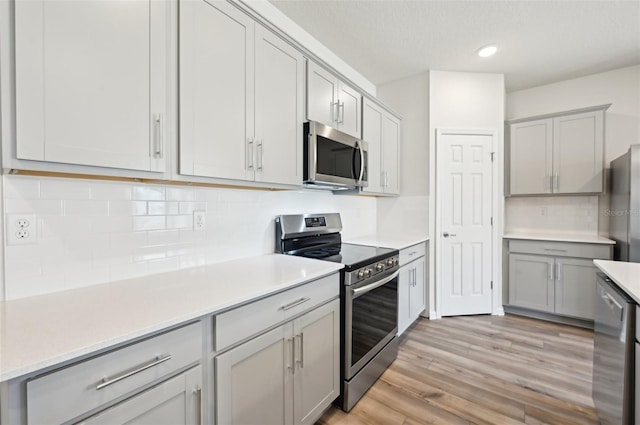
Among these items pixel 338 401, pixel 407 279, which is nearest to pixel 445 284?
pixel 407 279

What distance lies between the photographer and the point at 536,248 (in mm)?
3191

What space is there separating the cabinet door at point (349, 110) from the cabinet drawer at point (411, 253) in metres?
1.16

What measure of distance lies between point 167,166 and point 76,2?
2.00 ft

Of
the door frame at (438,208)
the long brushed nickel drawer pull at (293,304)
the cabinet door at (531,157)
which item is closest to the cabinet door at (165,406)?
the long brushed nickel drawer pull at (293,304)

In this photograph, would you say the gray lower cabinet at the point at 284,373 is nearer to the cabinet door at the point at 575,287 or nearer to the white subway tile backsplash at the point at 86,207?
the white subway tile backsplash at the point at 86,207

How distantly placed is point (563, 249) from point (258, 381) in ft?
11.3

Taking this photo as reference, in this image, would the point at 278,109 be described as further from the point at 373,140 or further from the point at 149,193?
the point at 373,140

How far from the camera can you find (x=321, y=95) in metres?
2.09

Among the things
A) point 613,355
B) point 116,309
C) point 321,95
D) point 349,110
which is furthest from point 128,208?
point 613,355

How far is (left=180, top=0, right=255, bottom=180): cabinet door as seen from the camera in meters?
1.29

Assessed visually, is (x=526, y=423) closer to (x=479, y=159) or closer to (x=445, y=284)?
(x=445, y=284)

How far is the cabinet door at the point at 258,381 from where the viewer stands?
1095 millimetres

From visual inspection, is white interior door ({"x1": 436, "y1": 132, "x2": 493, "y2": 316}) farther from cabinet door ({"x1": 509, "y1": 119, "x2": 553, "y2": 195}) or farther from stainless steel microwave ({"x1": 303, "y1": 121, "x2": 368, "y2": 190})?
stainless steel microwave ({"x1": 303, "y1": 121, "x2": 368, "y2": 190})

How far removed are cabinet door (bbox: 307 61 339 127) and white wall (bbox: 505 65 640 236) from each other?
2940mm
